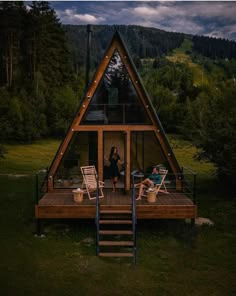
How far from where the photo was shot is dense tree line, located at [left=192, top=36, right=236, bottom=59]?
127 m

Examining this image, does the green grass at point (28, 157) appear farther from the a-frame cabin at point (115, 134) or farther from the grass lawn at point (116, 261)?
the a-frame cabin at point (115, 134)

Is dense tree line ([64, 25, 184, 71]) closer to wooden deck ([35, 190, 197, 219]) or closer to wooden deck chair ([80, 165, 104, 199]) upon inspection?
wooden deck chair ([80, 165, 104, 199])

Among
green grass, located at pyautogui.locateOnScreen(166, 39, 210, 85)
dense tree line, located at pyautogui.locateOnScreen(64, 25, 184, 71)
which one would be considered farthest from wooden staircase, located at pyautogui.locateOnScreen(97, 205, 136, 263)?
green grass, located at pyautogui.locateOnScreen(166, 39, 210, 85)

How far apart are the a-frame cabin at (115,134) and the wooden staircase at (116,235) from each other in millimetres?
1322

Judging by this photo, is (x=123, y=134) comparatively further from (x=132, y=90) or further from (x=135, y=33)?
(x=135, y=33)

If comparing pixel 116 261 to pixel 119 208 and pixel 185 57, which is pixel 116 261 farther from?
pixel 185 57

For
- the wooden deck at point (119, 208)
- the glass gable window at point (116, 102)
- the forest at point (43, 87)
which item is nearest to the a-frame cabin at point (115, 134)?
the glass gable window at point (116, 102)

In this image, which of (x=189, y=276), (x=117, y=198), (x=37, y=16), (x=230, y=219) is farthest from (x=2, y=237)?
(x=37, y=16)

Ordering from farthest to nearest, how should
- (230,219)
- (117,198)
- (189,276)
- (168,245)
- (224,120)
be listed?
(224,120) < (230,219) < (117,198) < (168,245) < (189,276)

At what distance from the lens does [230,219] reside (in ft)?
41.7

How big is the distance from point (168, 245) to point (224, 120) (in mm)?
7136

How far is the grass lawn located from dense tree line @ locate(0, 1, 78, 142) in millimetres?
23398

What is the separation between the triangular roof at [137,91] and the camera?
12.4 meters

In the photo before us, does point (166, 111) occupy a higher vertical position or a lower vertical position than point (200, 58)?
lower
